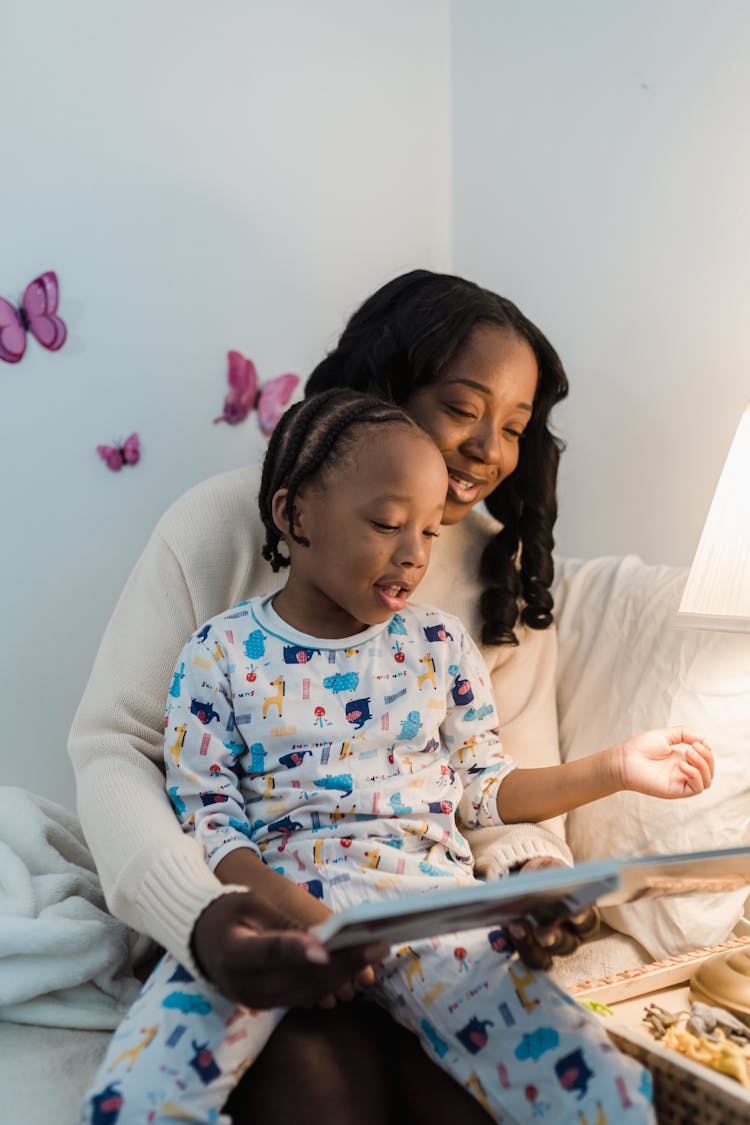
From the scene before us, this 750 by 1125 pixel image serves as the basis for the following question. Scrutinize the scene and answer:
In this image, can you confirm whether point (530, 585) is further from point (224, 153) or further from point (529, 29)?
point (529, 29)

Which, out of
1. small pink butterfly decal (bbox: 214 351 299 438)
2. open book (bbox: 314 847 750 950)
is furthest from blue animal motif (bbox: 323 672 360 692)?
small pink butterfly decal (bbox: 214 351 299 438)

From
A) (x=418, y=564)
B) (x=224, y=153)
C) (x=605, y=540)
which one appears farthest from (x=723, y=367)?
(x=224, y=153)

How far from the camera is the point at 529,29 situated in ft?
6.65

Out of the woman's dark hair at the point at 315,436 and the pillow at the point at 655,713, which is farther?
the pillow at the point at 655,713

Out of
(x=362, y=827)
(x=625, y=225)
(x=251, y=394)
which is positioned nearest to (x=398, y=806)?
(x=362, y=827)

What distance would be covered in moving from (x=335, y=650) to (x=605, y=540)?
35.5 inches

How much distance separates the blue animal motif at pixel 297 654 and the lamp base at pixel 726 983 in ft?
1.78

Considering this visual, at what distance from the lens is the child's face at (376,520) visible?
1.12 m

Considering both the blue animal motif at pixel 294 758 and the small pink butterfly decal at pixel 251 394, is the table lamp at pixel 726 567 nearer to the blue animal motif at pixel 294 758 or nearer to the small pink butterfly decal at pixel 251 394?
the blue animal motif at pixel 294 758

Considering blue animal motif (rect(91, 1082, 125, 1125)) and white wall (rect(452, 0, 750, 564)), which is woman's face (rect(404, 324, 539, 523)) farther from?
blue animal motif (rect(91, 1082, 125, 1125))

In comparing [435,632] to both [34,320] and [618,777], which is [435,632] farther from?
[34,320]

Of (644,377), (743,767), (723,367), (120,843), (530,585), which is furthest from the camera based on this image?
(644,377)

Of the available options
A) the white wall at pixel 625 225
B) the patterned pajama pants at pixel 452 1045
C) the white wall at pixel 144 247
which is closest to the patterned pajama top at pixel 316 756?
the patterned pajama pants at pixel 452 1045

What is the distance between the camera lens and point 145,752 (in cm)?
123
